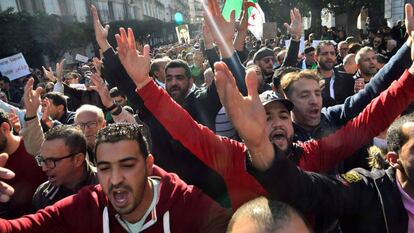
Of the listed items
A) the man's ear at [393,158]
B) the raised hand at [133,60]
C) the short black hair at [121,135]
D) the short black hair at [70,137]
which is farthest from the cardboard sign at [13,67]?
the man's ear at [393,158]

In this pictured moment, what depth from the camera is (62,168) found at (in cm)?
265

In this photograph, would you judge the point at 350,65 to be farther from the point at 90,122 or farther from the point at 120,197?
the point at 120,197

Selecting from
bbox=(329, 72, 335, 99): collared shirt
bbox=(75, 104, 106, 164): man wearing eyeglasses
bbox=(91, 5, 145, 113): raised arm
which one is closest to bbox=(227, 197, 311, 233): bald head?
bbox=(91, 5, 145, 113): raised arm

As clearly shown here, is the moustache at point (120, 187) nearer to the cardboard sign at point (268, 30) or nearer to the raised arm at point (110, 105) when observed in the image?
the raised arm at point (110, 105)

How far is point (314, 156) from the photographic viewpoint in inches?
94.7

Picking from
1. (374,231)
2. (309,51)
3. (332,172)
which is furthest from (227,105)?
(309,51)

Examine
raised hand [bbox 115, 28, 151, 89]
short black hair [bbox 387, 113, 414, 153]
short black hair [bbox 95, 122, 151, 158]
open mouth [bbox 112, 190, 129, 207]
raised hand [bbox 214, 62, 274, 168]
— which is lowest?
open mouth [bbox 112, 190, 129, 207]

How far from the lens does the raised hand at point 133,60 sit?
8.12 ft

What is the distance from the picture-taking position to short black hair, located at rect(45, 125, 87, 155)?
8.93ft

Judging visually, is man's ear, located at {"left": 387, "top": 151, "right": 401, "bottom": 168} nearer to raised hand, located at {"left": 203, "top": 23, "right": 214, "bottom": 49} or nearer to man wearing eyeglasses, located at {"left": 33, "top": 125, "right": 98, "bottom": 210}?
man wearing eyeglasses, located at {"left": 33, "top": 125, "right": 98, "bottom": 210}

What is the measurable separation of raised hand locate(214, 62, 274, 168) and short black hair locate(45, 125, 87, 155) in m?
1.31

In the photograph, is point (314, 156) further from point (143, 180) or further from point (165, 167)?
point (165, 167)

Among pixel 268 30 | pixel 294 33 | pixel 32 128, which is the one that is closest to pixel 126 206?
pixel 32 128

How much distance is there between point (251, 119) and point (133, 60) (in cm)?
111
